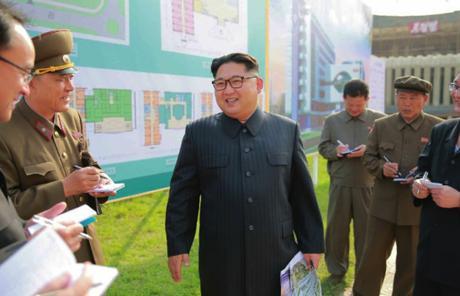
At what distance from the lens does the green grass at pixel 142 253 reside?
3.78 meters

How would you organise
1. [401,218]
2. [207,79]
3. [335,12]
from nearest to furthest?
[401,218] < [207,79] < [335,12]

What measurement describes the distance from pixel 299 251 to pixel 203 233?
1.72ft

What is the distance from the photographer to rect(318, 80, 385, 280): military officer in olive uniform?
427cm

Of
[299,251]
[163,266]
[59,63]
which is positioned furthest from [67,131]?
[163,266]

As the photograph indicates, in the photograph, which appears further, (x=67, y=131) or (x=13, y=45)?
(x=67, y=131)

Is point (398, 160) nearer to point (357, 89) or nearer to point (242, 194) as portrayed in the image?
point (357, 89)

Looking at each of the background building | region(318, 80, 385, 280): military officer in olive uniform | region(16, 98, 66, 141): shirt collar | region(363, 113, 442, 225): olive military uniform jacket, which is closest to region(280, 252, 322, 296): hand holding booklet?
region(16, 98, 66, 141): shirt collar

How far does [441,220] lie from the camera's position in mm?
2480

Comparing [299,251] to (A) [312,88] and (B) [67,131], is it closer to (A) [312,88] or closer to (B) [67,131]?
Result: (B) [67,131]

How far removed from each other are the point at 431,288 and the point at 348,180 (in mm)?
1888

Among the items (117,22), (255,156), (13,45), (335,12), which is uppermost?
(335,12)

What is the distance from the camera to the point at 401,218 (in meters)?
3.41

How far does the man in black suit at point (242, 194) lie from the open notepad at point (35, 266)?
4.13 ft

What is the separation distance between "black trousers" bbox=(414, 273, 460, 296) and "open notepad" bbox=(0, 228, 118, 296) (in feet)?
7.31
